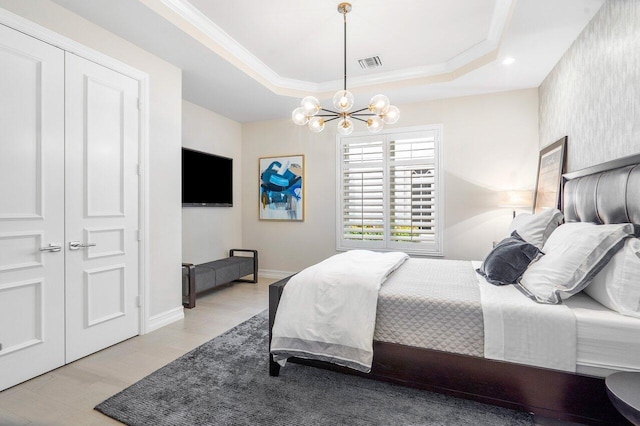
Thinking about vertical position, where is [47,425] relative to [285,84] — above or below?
below

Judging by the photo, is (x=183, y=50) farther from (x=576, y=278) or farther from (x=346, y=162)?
(x=576, y=278)

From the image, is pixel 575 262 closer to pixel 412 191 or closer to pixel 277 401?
pixel 277 401

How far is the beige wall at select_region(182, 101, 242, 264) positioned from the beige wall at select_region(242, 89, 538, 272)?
1145 millimetres

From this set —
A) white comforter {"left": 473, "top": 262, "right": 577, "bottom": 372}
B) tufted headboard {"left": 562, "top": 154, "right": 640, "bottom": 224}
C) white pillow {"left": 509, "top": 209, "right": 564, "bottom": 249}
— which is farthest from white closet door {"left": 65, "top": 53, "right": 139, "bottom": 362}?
tufted headboard {"left": 562, "top": 154, "right": 640, "bottom": 224}

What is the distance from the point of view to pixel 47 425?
5.80 ft

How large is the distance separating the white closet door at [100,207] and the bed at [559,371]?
1.57 m

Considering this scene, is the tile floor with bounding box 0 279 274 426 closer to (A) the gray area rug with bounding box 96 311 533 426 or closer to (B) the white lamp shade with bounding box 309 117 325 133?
(A) the gray area rug with bounding box 96 311 533 426

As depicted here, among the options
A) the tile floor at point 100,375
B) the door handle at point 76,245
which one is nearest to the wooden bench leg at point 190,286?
the tile floor at point 100,375

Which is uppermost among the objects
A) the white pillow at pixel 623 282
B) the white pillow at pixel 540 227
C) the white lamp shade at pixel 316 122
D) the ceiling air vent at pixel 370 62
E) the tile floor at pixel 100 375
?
the ceiling air vent at pixel 370 62

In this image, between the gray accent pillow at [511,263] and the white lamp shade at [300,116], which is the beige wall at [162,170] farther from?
the gray accent pillow at [511,263]

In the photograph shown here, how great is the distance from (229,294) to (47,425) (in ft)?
9.10

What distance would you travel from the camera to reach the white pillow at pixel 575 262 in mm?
1777

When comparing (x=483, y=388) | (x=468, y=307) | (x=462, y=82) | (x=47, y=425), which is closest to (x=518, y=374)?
(x=483, y=388)

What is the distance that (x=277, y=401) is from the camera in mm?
2006
